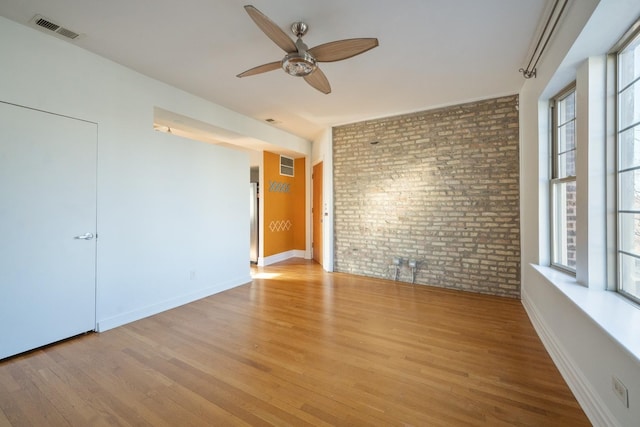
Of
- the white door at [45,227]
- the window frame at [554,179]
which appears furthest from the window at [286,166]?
the window frame at [554,179]

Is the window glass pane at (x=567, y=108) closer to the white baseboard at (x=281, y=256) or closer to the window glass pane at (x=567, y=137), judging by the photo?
the window glass pane at (x=567, y=137)

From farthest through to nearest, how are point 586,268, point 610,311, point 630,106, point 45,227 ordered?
point 45,227 → point 586,268 → point 630,106 → point 610,311

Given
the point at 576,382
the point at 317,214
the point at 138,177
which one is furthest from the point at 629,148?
the point at 317,214

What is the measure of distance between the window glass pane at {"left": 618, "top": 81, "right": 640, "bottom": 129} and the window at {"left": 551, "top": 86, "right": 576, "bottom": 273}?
0.69 m

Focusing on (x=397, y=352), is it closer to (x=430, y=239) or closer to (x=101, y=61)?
(x=430, y=239)

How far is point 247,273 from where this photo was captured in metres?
4.73

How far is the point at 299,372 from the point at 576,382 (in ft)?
6.30

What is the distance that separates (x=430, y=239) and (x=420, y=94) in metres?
2.24

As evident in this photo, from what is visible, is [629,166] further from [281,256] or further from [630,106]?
[281,256]

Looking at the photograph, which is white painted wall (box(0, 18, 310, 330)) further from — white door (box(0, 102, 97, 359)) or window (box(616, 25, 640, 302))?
window (box(616, 25, 640, 302))

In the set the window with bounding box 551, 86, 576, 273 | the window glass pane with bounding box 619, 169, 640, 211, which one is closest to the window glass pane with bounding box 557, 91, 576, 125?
the window with bounding box 551, 86, 576, 273

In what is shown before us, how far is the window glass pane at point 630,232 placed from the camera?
1770 mm

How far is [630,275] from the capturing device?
1.85 m

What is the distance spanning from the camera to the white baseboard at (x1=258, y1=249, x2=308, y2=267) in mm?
6100
